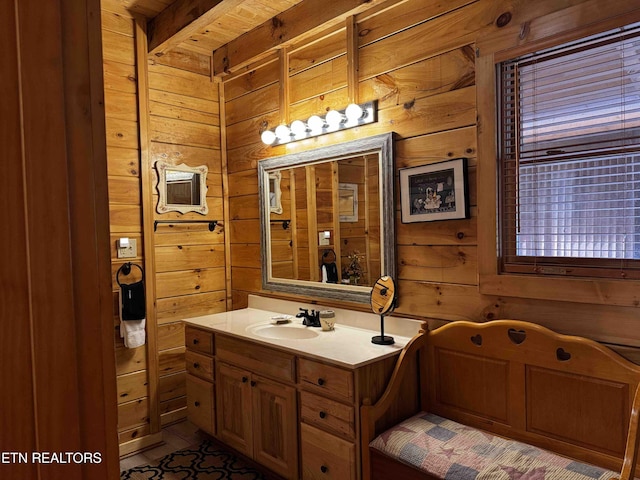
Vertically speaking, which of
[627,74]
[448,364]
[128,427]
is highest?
[627,74]

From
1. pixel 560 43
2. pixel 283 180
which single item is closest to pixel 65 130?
pixel 560 43

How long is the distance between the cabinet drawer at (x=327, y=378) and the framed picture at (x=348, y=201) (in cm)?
86

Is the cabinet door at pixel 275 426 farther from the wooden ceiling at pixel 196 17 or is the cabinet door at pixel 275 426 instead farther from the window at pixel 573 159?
the wooden ceiling at pixel 196 17

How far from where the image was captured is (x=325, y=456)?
2.07 m

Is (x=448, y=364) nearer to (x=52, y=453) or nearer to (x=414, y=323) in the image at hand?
(x=414, y=323)

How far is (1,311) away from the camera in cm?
52

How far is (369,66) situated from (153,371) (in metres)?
2.36

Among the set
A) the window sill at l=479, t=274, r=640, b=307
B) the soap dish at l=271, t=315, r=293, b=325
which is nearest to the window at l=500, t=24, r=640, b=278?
the window sill at l=479, t=274, r=640, b=307

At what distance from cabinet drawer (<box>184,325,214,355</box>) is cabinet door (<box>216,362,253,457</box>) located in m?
0.13

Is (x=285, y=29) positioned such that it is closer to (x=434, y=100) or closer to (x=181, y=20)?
(x=181, y=20)

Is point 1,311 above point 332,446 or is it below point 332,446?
above

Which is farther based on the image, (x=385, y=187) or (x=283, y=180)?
(x=283, y=180)

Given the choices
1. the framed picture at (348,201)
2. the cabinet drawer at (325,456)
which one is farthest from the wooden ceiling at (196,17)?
the cabinet drawer at (325,456)

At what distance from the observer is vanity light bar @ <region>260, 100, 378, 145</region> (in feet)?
8.06
